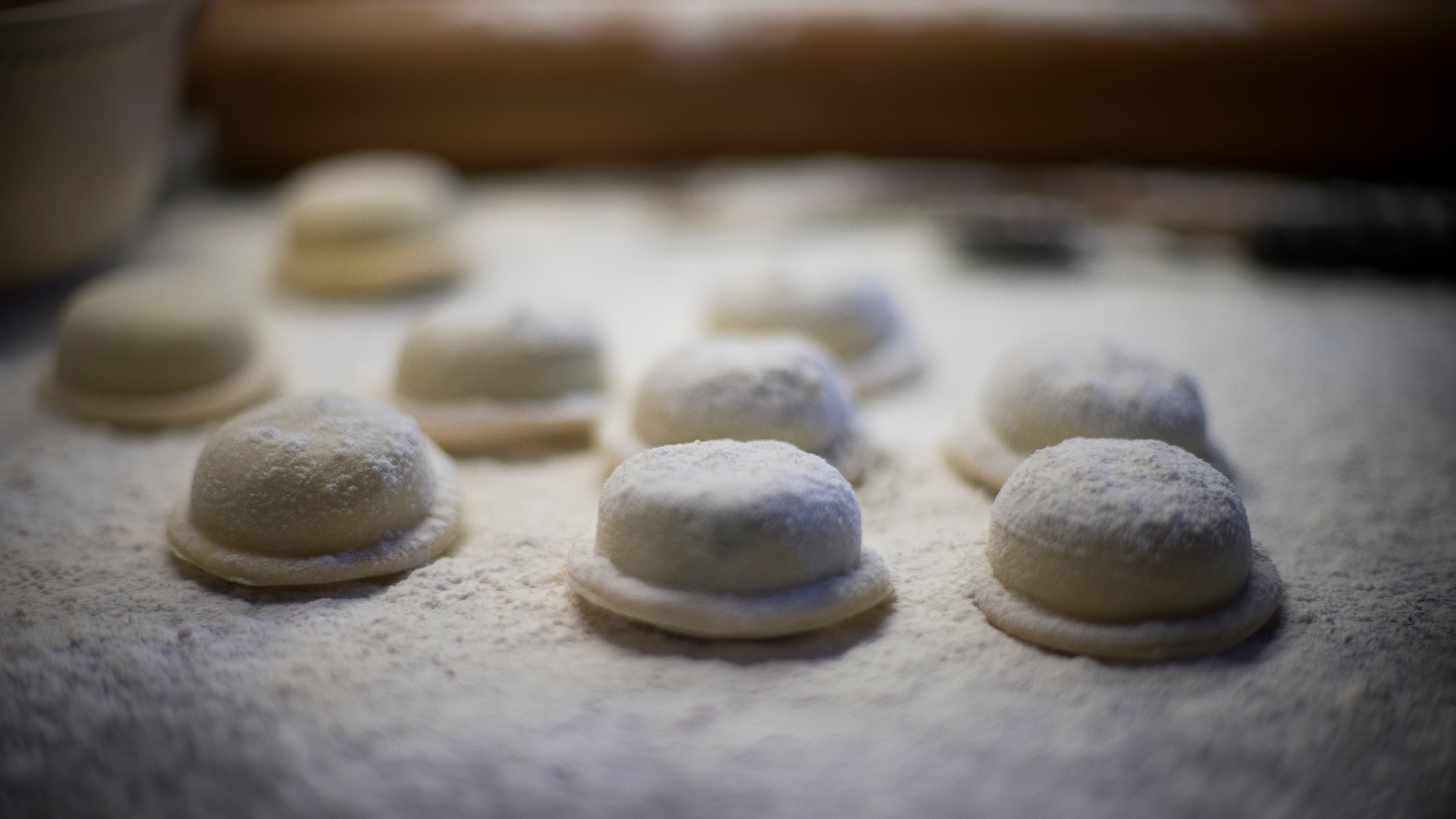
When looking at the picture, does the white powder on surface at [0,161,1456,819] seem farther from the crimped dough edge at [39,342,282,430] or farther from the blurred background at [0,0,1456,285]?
the blurred background at [0,0,1456,285]

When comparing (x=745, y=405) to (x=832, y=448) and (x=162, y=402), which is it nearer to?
(x=832, y=448)

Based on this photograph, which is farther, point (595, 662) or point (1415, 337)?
point (1415, 337)

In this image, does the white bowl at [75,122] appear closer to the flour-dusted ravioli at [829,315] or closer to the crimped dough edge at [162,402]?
the crimped dough edge at [162,402]

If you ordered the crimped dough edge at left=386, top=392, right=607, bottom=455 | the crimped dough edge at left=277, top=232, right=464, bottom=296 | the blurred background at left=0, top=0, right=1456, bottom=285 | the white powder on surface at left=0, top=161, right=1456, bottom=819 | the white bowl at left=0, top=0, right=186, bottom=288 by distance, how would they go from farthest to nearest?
the blurred background at left=0, top=0, right=1456, bottom=285, the crimped dough edge at left=277, top=232, right=464, bottom=296, the white bowl at left=0, top=0, right=186, bottom=288, the crimped dough edge at left=386, top=392, right=607, bottom=455, the white powder on surface at left=0, top=161, right=1456, bottom=819

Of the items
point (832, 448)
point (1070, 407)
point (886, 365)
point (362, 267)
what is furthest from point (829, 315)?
point (362, 267)

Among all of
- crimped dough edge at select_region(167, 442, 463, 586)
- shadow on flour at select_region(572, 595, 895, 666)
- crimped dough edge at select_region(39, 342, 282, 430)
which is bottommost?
crimped dough edge at select_region(39, 342, 282, 430)

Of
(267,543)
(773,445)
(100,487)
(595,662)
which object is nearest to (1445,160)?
(773,445)

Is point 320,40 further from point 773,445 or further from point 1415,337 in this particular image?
point 1415,337

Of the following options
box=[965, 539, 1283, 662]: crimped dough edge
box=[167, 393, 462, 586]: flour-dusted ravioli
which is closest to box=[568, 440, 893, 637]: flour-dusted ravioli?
box=[965, 539, 1283, 662]: crimped dough edge
